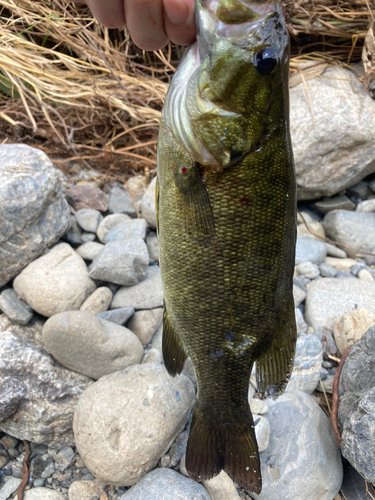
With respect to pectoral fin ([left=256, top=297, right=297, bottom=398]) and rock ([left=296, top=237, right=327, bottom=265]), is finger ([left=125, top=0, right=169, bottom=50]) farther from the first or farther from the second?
rock ([left=296, top=237, right=327, bottom=265])

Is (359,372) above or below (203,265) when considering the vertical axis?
below

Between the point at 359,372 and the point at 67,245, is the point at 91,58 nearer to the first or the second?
the point at 67,245

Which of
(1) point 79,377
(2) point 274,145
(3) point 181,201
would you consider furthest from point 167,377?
(2) point 274,145

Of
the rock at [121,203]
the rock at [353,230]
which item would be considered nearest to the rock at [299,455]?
the rock at [353,230]

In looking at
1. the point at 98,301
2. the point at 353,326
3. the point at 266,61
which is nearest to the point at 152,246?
the point at 98,301

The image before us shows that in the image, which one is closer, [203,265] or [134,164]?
[203,265]

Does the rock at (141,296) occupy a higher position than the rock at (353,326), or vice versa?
the rock at (141,296)

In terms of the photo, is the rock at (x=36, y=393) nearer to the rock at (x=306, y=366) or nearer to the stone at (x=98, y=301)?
the stone at (x=98, y=301)
